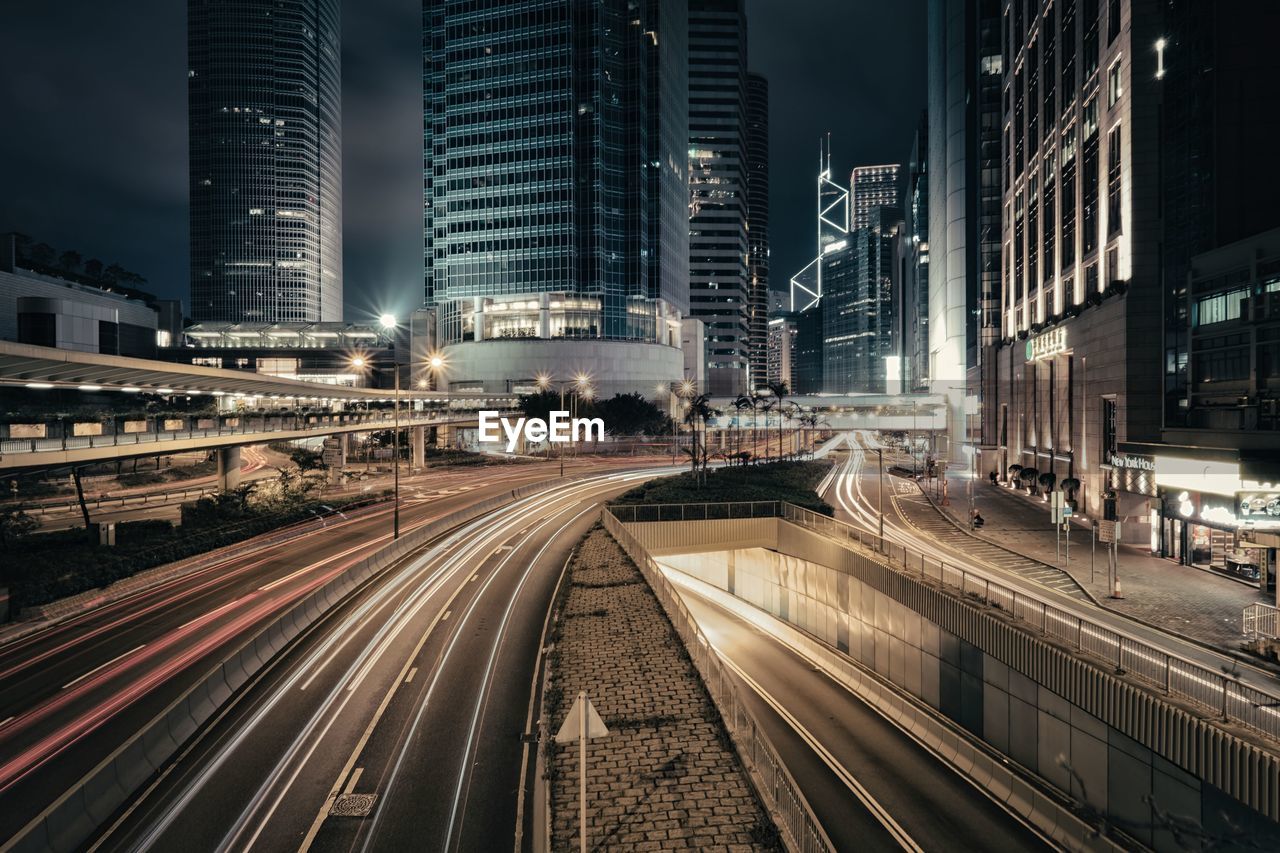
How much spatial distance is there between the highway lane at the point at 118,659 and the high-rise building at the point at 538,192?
3932 inches

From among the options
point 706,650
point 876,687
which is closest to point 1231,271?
point 876,687

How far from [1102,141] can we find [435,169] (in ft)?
412

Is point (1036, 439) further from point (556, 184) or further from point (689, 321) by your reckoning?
point (689, 321)

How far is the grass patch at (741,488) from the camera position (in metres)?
47.3

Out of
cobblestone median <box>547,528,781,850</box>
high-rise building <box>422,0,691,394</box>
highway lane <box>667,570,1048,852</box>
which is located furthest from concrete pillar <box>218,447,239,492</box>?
high-rise building <box>422,0,691,394</box>

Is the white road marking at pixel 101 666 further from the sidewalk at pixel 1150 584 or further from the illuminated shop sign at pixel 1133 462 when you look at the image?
the illuminated shop sign at pixel 1133 462

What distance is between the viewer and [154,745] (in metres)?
15.4

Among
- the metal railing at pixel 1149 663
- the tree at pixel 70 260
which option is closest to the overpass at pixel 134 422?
the metal railing at pixel 1149 663

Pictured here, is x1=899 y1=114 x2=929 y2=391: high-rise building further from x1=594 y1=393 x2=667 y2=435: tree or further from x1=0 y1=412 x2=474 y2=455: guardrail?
x1=0 y1=412 x2=474 y2=455: guardrail

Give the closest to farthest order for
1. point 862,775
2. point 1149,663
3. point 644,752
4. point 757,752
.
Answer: point 757,752
point 1149,663
point 644,752
point 862,775

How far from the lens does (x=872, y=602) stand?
96.5 ft

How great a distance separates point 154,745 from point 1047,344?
2269 inches

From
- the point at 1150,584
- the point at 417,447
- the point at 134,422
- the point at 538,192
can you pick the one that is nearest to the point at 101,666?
the point at 134,422

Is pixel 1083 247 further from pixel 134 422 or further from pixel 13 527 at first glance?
pixel 13 527
